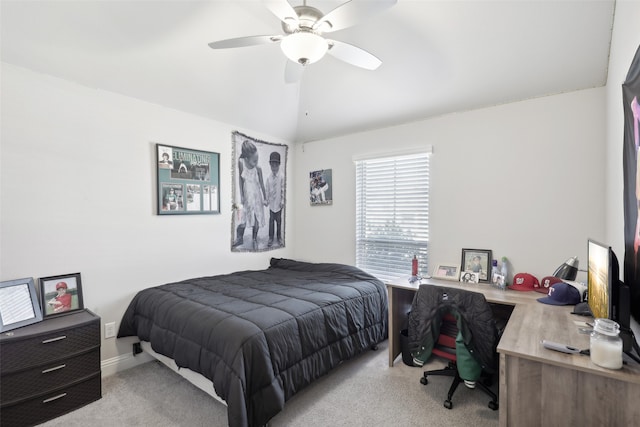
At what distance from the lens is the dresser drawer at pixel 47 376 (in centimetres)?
188

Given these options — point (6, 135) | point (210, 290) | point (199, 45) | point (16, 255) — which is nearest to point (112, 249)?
point (16, 255)

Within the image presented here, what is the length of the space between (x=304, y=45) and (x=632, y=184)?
1725 millimetres

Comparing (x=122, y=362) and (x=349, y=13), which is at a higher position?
(x=349, y=13)

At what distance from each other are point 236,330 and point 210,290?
3.22 ft

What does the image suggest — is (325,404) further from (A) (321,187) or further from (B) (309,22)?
(A) (321,187)

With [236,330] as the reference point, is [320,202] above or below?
above

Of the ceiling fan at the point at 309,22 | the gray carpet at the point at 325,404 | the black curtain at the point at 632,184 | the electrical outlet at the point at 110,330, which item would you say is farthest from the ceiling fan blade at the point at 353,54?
the electrical outlet at the point at 110,330

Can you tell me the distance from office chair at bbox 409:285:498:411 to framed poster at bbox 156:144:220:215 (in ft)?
7.80

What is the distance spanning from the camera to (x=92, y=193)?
2523 millimetres

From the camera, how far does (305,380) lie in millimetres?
2062

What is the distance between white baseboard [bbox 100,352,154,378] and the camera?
2.56 meters

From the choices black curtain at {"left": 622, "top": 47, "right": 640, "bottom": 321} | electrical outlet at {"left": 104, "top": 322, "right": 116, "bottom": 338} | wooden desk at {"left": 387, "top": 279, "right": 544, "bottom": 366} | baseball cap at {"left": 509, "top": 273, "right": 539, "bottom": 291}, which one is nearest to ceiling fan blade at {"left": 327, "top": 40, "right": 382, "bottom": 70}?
black curtain at {"left": 622, "top": 47, "right": 640, "bottom": 321}

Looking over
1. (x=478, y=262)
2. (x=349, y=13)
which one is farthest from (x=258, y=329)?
(x=478, y=262)

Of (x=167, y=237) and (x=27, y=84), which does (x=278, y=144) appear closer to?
(x=167, y=237)
